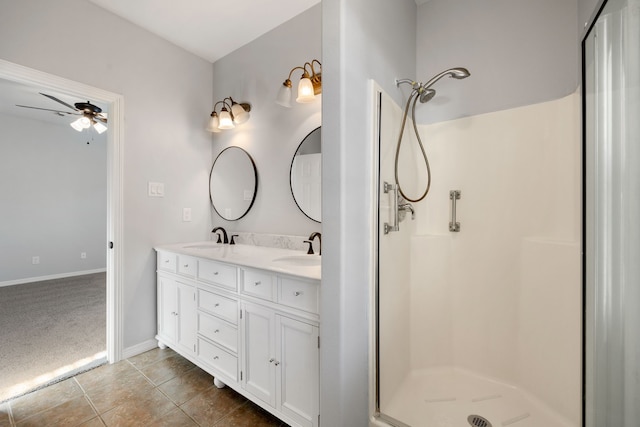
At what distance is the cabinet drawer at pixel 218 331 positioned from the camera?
5.65 ft

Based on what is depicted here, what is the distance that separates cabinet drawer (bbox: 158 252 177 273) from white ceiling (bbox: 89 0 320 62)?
75.5 inches

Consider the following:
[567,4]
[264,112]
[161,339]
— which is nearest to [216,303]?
[161,339]

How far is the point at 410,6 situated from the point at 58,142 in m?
5.74

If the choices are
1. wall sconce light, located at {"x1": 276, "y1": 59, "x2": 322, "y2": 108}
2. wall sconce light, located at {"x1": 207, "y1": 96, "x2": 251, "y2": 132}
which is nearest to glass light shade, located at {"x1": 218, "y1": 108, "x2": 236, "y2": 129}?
wall sconce light, located at {"x1": 207, "y1": 96, "x2": 251, "y2": 132}

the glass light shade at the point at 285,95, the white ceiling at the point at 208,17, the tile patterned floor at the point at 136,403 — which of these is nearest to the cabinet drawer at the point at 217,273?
the tile patterned floor at the point at 136,403

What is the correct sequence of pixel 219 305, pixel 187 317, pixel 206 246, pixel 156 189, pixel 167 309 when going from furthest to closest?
pixel 206 246 < pixel 156 189 < pixel 167 309 < pixel 187 317 < pixel 219 305

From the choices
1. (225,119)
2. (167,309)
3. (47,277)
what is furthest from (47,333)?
(47,277)

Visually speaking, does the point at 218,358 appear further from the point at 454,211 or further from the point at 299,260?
the point at 454,211

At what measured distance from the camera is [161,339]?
2350 millimetres

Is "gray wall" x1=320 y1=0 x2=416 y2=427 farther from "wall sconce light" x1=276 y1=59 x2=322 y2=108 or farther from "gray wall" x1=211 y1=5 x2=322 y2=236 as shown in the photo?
"gray wall" x1=211 y1=5 x2=322 y2=236

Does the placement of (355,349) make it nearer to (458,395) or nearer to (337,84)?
(458,395)

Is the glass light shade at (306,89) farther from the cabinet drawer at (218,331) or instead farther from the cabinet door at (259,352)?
the cabinet drawer at (218,331)

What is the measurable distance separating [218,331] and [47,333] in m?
2.07

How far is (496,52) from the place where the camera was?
1671 millimetres
